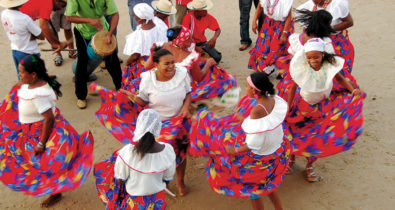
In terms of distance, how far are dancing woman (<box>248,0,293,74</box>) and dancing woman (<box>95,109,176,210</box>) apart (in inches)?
152

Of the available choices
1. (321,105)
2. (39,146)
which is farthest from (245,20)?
(39,146)

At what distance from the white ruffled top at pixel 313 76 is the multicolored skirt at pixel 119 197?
1887 millimetres

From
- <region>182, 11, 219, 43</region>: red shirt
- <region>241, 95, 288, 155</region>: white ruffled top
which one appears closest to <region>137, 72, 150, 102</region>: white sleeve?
<region>241, 95, 288, 155</region>: white ruffled top

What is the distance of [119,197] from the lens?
3.39 metres

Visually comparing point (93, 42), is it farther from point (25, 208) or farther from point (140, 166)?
point (140, 166)

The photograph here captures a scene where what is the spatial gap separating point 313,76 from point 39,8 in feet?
15.5

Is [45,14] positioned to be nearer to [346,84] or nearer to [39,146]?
[39,146]

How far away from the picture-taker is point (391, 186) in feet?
14.3

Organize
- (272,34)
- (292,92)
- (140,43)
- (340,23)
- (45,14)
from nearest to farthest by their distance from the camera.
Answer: (292,92) → (140,43) → (340,23) → (45,14) → (272,34)

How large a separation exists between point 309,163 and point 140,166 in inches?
89.6

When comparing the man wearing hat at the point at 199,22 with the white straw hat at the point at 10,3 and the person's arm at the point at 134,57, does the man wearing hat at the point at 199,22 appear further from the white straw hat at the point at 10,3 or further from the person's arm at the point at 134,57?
the white straw hat at the point at 10,3

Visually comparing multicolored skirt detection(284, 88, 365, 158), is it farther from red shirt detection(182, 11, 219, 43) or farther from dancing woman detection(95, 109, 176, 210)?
red shirt detection(182, 11, 219, 43)

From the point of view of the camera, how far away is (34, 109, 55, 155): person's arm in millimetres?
3746

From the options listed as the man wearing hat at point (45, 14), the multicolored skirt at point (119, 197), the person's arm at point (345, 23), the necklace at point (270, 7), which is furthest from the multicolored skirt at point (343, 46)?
the man wearing hat at point (45, 14)
